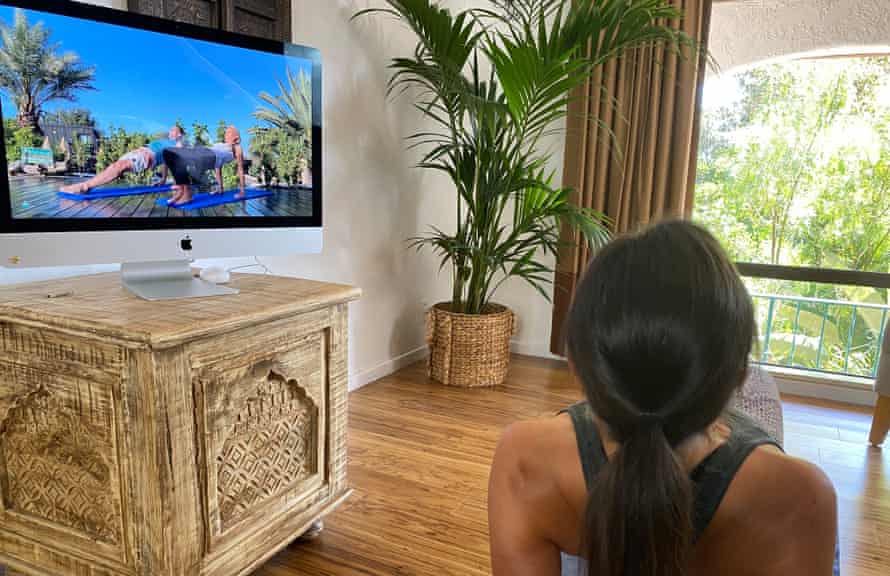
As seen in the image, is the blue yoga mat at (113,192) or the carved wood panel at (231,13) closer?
the blue yoga mat at (113,192)

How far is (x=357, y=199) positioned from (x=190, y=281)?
1.34m

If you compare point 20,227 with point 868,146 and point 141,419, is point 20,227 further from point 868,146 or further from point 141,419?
point 868,146

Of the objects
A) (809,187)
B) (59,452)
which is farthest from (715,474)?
(809,187)

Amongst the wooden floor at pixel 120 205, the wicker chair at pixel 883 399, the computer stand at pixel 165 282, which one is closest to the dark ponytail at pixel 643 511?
the computer stand at pixel 165 282

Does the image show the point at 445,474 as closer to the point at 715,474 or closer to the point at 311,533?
the point at 311,533

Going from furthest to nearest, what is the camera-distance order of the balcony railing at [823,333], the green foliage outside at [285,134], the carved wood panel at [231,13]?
1. the balcony railing at [823,333]
2. the carved wood panel at [231,13]
3. the green foliage outside at [285,134]

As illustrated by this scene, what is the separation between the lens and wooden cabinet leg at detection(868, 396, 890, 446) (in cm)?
239

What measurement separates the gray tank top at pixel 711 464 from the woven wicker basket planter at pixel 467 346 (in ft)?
7.32

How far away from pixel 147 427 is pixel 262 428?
11.9 inches

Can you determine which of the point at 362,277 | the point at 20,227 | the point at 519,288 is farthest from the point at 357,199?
the point at 20,227

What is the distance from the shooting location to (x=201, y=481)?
1235 mm

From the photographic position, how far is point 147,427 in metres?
1.13

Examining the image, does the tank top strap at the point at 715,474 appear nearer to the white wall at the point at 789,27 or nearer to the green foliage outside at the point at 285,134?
the green foliage outside at the point at 285,134

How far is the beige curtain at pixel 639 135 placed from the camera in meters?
3.00
